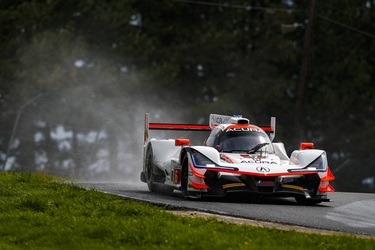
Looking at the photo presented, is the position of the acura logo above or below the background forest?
below

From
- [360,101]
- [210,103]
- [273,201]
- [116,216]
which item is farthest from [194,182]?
[360,101]

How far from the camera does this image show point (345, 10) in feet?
170

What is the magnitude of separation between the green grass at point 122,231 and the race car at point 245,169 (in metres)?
2.17

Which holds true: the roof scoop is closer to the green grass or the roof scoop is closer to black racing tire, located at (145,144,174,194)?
black racing tire, located at (145,144,174,194)

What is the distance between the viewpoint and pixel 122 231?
38.2ft

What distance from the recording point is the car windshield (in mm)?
17969

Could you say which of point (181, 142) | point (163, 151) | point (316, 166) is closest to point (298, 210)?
point (316, 166)

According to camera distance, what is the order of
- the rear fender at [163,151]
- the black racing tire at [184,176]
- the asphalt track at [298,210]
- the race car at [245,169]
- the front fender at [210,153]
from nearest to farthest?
the asphalt track at [298,210] → the race car at [245,169] → the front fender at [210,153] → the black racing tire at [184,176] → the rear fender at [163,151]

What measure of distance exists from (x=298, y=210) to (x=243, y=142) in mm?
2786

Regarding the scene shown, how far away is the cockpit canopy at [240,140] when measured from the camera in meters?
18.0

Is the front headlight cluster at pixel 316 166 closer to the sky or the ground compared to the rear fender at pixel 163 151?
closer to the ground

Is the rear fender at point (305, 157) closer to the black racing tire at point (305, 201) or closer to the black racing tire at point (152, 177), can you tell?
the black racing tire at point (305, 201)

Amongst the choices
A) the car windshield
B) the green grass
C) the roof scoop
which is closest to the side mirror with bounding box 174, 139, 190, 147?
the car windshield

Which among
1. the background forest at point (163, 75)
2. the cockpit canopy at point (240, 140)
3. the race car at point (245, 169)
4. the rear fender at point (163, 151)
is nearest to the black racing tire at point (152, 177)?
the rear fender at point (163, 151)
